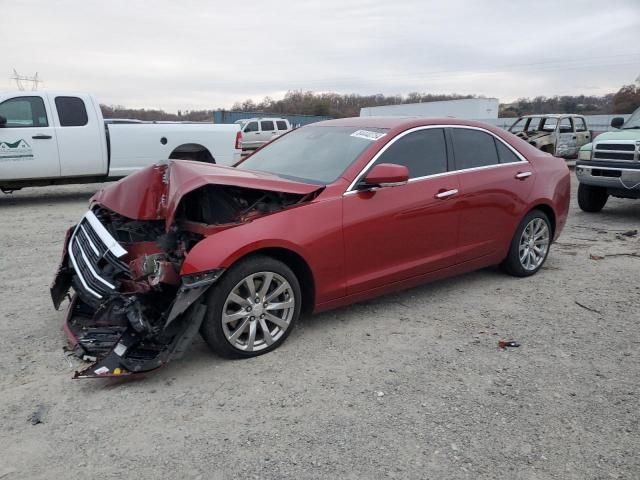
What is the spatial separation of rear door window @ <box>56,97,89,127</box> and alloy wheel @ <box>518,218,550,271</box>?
847cm

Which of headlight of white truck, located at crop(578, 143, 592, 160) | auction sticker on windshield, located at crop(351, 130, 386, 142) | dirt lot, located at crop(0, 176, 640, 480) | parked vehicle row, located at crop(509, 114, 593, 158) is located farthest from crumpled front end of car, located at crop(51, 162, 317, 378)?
parked vehicle row, located at crop(509, 114, 593, 158)

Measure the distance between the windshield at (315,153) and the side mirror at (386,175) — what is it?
0.92 feet

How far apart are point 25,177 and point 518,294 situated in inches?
350

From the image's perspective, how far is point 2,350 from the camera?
3.72 m

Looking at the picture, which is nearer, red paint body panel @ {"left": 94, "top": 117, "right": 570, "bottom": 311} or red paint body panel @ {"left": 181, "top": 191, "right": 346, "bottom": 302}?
red paint body panel @ {"left": 181, "top": 191, "right": 346, "bottom": 302}

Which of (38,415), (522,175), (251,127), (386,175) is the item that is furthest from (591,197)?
(251,127)

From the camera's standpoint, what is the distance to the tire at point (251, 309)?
134 inches

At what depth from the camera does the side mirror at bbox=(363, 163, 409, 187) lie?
12.9ft

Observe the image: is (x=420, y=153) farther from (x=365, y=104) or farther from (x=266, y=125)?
(x=365, y=104)

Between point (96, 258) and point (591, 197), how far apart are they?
28.8ft

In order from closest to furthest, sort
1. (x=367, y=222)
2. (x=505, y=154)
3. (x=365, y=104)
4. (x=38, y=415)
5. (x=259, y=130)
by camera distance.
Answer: (x=38, y=415) → (x=367, y=222) → (x=505, y=154) → (x=259, y=130) → (x=365, y=104)

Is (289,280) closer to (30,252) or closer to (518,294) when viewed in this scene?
(518,294)

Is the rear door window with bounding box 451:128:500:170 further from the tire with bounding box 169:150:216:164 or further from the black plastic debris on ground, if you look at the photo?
the tire with bounding box 169:150:216:164

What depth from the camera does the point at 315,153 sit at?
179 inches
